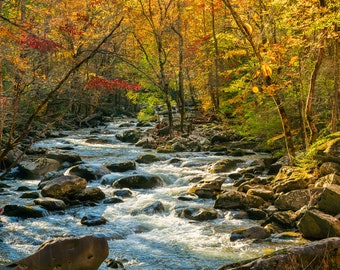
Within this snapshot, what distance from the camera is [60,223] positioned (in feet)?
33.4

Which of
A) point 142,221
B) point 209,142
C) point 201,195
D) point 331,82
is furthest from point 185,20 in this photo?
point 142,221

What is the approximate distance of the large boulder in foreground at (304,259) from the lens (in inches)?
184

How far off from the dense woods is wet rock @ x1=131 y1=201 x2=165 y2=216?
3.11 m

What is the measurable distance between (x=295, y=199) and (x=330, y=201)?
4.66 feet

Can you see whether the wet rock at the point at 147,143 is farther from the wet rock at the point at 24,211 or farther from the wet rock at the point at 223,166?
the wet rock at the point at 24,211

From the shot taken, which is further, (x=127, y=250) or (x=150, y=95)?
(x=150, y=95)

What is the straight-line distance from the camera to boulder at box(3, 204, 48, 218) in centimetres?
1055

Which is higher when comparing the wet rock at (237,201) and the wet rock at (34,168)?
the wet rock at (34,168)

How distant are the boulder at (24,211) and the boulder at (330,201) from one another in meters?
6.97

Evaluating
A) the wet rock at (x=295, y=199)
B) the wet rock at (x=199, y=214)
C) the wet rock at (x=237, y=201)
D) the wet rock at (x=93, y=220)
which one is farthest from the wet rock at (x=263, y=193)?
the wet rock at (x=93, y=220)

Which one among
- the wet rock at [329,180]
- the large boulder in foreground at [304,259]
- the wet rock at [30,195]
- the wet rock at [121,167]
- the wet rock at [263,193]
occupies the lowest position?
the wet rock at [263,193]

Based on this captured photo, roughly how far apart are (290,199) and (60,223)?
234 inches

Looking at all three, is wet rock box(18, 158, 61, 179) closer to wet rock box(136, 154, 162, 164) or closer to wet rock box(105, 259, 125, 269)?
wet rock box(136, 154, 162, 164)

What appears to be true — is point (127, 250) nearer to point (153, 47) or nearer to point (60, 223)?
point (60, 223)
